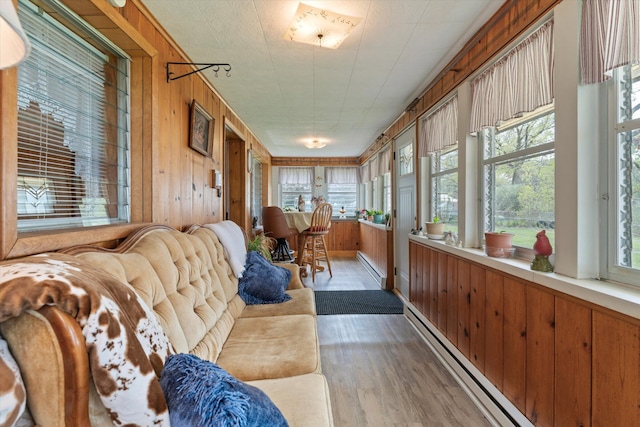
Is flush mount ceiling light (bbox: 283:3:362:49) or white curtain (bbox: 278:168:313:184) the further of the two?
white curtain (bbox: 278:168:313:184)

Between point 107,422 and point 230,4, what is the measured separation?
1944 millimetres

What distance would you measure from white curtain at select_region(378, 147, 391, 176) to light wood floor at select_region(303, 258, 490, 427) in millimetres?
2363

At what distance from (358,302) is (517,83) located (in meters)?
2.77

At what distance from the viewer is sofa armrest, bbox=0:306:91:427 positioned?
0.57 meters

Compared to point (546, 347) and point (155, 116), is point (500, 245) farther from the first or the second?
point (155, 116)

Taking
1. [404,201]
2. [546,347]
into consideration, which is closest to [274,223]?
[404,201]

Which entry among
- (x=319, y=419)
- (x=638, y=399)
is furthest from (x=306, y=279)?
(x=638, y=399)

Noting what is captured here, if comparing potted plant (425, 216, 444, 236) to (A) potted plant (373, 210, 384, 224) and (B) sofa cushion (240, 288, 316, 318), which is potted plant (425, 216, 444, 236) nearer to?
(B) sofa cushion (240, 288, 316, 318)

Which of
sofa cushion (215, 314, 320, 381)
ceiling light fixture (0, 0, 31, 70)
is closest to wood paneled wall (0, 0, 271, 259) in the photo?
ceiling light fixture (0, 0, 31, 70)

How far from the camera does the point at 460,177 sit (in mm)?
2271

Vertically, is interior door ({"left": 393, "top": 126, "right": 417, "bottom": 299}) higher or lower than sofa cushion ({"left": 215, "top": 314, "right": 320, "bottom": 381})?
higher

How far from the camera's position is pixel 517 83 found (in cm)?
163

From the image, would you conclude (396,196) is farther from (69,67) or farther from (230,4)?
(69,67)

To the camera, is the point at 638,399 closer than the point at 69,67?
Yes
